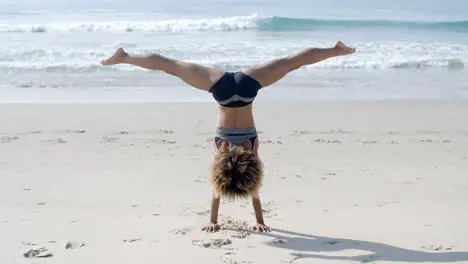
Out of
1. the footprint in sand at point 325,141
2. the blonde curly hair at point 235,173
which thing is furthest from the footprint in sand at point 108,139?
the blonde curly hair at point 235,173

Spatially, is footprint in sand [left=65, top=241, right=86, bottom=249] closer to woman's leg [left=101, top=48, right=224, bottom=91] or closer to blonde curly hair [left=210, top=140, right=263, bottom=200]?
blonde curly hair [left=210, top=140, right=263, bottom=200]

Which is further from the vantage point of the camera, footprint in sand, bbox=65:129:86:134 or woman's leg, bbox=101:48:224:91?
footprint in sand, bbox=65:129:86:134

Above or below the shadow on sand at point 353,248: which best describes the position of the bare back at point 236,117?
above

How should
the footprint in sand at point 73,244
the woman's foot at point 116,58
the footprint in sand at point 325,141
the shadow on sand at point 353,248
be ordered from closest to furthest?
1. the shadow on sand at point 353,248
2. the footprint in sand at point 73,244
3. the woman's foot at point 116,58
4. the footprint in sand at point 325,141

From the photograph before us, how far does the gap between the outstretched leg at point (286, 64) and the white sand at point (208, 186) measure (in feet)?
3.96

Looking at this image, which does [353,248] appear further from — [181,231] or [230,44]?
[230,44]

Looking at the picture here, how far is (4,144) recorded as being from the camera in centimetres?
832

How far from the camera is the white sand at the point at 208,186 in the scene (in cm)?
468

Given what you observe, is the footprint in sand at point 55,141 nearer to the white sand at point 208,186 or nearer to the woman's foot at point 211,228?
the white sand at point 208,186

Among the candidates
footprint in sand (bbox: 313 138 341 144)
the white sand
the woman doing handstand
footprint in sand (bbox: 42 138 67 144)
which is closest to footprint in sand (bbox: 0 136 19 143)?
the white sand

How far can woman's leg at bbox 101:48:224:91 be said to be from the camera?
15.8ft

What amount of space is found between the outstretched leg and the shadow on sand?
1189 mm

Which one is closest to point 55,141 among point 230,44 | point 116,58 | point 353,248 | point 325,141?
point 325,141

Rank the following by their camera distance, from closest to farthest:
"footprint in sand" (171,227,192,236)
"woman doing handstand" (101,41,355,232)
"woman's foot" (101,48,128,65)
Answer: "woman doing handstand" (101,41,355,232) → "woman's foot" (101,48,128,65) → "footprint in sand" (171,227,192,236)
